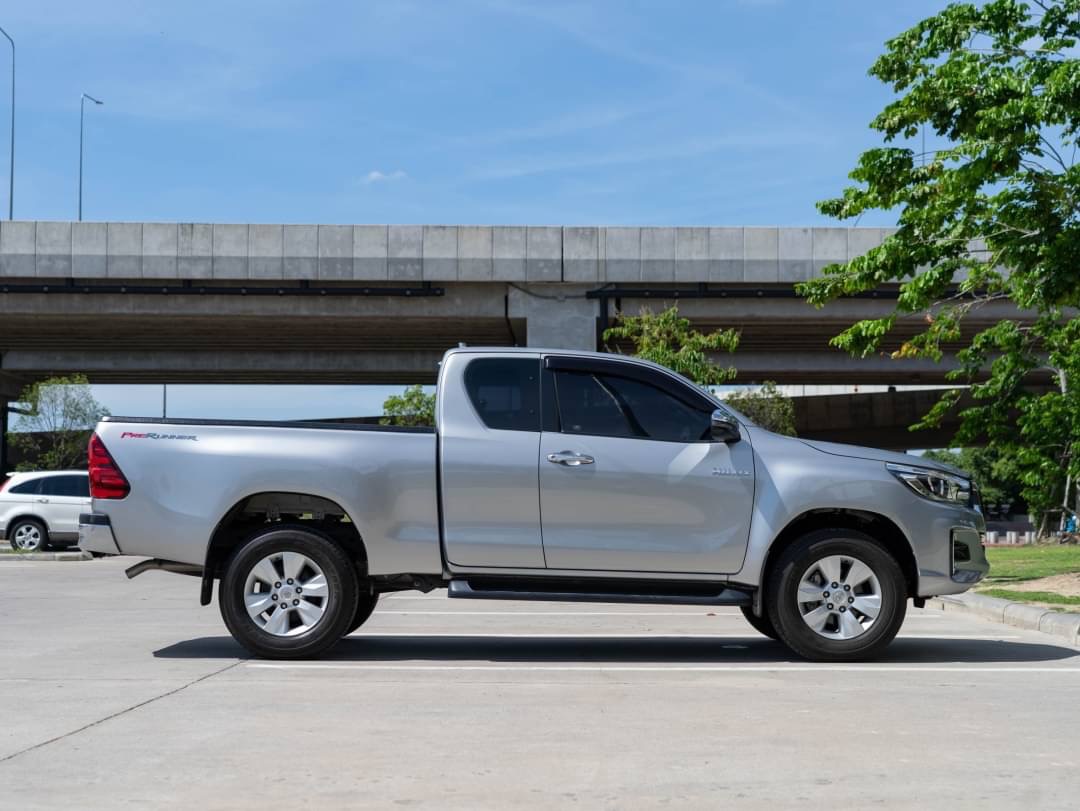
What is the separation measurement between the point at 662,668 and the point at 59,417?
43.9 m

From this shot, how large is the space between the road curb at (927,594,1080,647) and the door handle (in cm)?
437

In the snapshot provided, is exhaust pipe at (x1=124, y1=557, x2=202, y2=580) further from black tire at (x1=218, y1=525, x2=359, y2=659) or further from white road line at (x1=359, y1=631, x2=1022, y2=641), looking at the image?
white road line at (x1=359, y1=631, x2=1022, y2=641)

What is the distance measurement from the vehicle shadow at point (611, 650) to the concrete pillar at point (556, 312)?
86.3 feet

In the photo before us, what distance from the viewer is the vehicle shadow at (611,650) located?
8.86 m

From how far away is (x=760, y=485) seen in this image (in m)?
8.59

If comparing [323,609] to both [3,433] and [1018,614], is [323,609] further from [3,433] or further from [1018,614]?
[3,433]

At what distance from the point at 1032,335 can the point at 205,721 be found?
45.3 feet

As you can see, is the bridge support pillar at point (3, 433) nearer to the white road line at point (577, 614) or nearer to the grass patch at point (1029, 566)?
the grass patch at point (1029, 566)

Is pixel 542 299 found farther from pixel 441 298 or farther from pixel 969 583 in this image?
pixel 969 583

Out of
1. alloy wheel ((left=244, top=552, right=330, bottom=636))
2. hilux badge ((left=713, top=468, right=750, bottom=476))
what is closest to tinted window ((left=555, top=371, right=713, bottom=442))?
hilux badge ((left=713, top=468, right=750, bottom=476))

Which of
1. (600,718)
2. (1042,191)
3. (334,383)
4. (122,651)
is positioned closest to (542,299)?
(334,383)

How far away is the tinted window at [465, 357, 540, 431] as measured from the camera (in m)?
8.70

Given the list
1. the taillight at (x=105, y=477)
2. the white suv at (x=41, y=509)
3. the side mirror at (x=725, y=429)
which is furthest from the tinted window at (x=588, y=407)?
the white suv at (x=41, y=509)

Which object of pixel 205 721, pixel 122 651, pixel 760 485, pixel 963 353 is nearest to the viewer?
pixel 205 721
